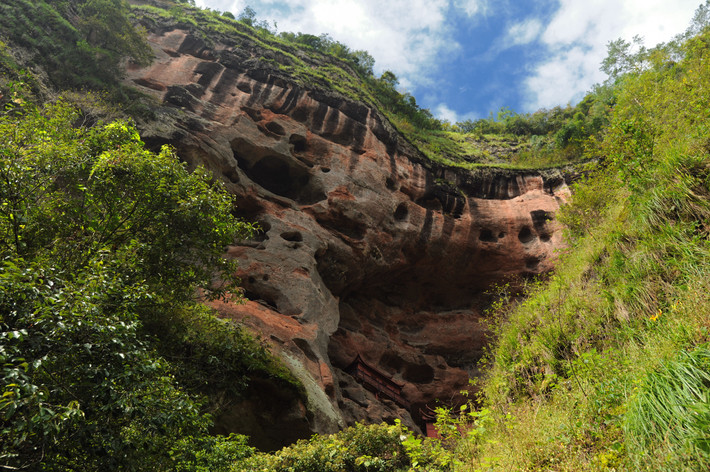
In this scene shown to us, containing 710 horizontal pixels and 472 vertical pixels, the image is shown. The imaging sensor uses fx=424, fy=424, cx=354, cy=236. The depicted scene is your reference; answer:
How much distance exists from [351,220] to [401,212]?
3.36 m

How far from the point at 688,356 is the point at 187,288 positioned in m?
6.97

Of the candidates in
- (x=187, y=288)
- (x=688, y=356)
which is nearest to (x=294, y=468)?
(x=187, y=288)

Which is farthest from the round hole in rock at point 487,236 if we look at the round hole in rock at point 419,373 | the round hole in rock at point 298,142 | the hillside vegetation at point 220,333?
the hillside vegetation at point 220,333

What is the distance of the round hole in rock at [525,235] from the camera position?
22.1 m

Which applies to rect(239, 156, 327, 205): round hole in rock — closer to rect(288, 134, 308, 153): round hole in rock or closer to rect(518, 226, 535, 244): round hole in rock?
rect(288, 134, 308, 153): round hole in rock

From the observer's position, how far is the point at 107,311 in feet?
17.5

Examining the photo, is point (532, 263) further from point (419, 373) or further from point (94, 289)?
point (94, 289)

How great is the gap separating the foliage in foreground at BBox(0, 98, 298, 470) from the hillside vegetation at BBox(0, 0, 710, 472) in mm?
27

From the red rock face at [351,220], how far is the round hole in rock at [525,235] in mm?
62

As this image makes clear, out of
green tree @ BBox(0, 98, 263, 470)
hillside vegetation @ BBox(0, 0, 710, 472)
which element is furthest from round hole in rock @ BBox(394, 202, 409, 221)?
green tree @ BBox(0, 98, 263, 470)

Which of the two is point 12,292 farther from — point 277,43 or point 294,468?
point 277,43

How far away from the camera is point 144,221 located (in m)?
7.16

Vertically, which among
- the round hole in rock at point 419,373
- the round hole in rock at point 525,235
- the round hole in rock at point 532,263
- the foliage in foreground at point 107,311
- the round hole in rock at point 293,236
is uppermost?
the round hole in rock at point 525,235

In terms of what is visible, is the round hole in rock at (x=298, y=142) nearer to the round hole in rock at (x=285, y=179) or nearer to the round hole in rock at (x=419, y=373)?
the round hole in rock at (x=285, y=179)
